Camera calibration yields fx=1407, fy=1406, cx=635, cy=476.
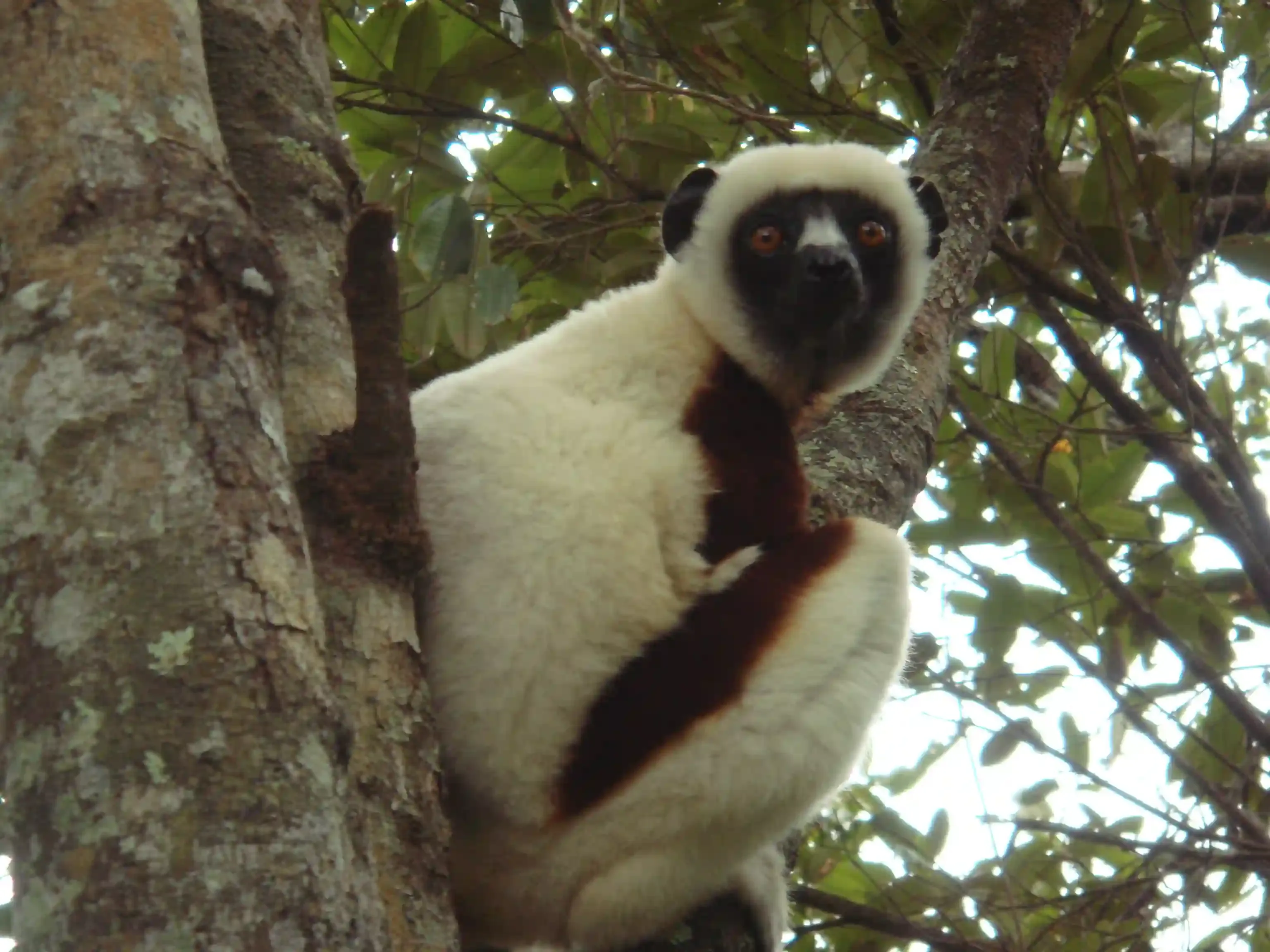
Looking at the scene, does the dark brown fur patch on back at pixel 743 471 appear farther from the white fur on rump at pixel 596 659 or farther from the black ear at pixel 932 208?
the black ear at pixel 932 208

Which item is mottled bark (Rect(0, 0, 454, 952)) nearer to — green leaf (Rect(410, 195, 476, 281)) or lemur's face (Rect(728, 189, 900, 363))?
green leaf (Rect(410, 195, 476, 281))

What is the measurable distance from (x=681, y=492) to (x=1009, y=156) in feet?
6.42

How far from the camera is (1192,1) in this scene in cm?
451

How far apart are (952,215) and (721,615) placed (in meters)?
1.80

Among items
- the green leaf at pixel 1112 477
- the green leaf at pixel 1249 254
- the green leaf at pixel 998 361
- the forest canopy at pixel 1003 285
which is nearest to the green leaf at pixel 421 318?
the forest canopy at pixel 1003 285

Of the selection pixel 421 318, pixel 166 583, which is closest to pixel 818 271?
pixel 421 318

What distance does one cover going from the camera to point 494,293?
11.3ft

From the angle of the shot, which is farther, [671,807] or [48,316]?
[671,807]

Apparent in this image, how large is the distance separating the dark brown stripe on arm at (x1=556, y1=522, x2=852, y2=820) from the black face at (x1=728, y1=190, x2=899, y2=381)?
31.6 inches

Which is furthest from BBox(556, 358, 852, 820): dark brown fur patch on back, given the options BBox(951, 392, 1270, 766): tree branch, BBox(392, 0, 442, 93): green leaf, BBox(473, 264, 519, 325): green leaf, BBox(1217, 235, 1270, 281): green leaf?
BBox(1217, 235, 1270, 281): green leaf

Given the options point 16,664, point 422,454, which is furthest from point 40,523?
point 422,454

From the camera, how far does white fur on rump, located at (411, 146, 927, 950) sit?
250cm

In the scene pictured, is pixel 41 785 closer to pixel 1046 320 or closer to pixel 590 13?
pixel 590 13

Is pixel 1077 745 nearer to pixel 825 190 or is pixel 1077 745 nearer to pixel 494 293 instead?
pixel 825 190
